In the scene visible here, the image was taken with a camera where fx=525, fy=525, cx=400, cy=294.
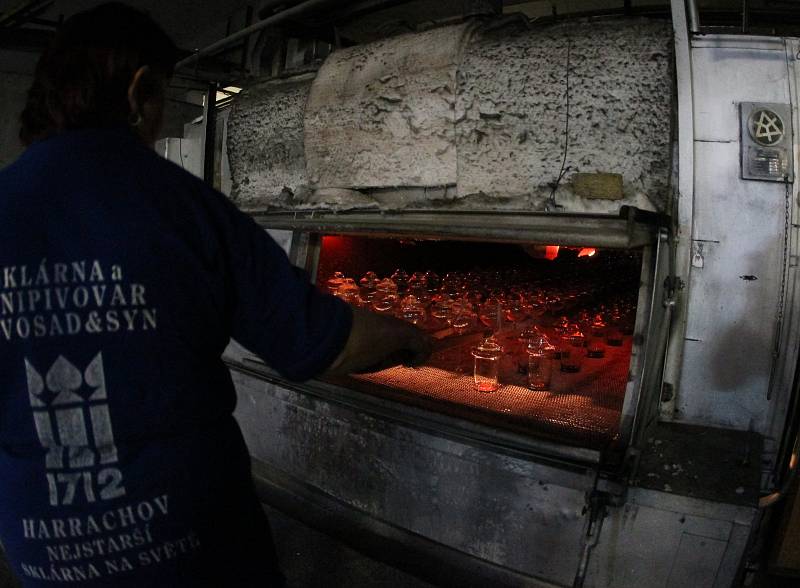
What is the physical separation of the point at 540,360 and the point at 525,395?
437 mm

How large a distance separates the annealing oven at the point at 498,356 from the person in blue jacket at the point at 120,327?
1349 millimetres

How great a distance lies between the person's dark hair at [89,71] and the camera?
1268mm

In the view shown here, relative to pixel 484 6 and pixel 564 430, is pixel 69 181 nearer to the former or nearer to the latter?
pixel 564 430

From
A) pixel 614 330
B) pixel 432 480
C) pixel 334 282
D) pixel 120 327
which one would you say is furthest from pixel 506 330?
pixel 120 327

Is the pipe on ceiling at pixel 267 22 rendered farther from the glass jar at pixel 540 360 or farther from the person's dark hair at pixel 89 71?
the glass jar at pixel 540 360

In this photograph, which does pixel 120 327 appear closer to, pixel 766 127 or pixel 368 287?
pixel 766 127

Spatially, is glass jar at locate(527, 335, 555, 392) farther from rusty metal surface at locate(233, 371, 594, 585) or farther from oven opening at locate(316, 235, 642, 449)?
rusty metal surface at locate(233, 371, 594, 585)

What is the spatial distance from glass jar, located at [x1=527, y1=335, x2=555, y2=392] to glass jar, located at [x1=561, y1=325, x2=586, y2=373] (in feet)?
0.48

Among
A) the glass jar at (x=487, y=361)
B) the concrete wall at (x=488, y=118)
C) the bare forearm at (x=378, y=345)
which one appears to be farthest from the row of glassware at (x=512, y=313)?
the bare forearm at (x=378, y=345)

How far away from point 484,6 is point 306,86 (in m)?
1.20

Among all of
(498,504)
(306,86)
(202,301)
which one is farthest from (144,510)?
(306,86)

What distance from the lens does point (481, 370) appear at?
3.45 m

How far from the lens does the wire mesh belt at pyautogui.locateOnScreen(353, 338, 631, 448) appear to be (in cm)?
251

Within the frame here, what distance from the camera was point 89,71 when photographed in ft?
Result: 4.15
